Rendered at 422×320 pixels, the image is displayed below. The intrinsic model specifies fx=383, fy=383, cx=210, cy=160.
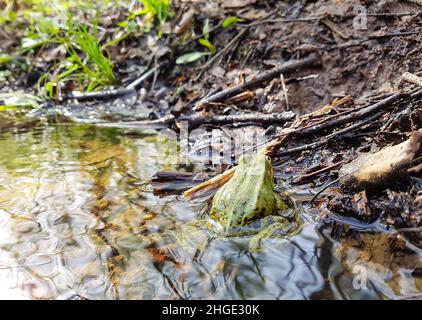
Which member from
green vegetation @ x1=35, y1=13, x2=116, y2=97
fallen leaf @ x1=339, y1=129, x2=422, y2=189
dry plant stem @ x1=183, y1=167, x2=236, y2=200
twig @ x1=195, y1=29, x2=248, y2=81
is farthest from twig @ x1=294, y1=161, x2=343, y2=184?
green vegetation @ x1=35, y1=13, x2=116, y2=97

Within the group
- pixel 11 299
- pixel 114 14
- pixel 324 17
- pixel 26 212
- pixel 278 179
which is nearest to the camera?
pixel 11 299

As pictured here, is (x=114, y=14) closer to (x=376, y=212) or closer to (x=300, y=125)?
(x=300, y=125)

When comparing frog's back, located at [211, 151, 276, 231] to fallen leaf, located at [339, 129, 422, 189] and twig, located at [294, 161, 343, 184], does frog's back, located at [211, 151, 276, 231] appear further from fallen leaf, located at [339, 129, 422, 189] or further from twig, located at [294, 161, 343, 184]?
fallen leaf, located at [339, 129, 422, 189]

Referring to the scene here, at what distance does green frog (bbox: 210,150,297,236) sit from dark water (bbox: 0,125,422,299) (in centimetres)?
10

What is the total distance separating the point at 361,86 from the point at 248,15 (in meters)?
2.00

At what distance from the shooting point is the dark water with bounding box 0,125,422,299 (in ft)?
5.53

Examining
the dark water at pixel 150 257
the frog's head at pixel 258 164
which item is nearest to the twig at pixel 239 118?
the frog's head at pixel 258 164

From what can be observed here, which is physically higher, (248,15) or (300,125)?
(248,15)

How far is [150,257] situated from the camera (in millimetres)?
1948

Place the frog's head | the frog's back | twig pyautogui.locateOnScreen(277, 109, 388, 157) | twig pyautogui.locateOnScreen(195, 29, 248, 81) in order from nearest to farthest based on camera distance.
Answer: the frog's back < the frog's head < twig pyautogui.locateOnScreen(277, 109, 388, 157) < twig pyautogui.locateOnScreen(195, 29, 248, 81)

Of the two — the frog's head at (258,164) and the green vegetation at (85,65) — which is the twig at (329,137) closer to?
the frog's head at (258,164)

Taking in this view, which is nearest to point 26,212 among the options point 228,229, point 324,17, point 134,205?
point 134,205

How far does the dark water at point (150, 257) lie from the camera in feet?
5.53

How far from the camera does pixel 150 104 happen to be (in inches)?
200
